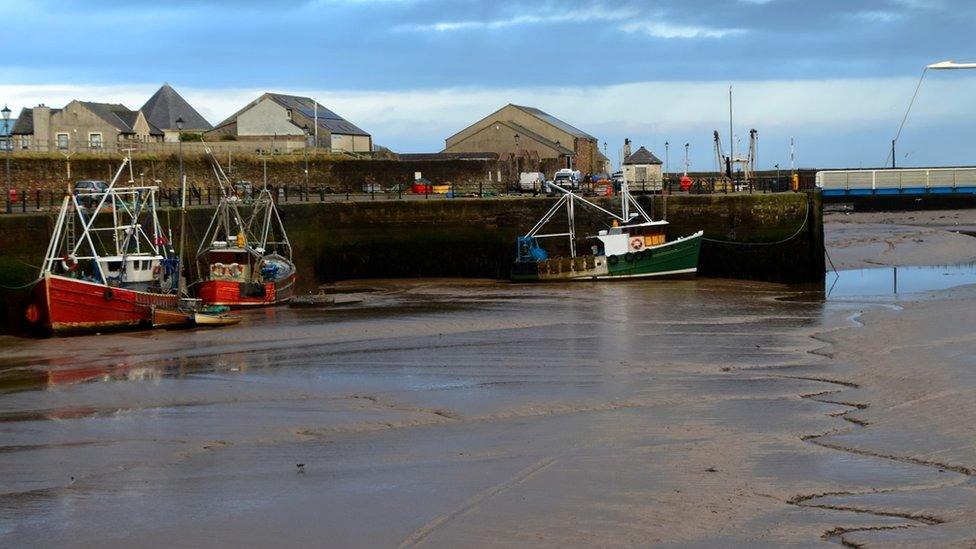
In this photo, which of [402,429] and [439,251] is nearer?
[402,429]

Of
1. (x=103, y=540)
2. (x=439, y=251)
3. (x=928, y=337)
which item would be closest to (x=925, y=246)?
(x=439, y=251)

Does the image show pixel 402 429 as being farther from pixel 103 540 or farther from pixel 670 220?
pixel 670 220

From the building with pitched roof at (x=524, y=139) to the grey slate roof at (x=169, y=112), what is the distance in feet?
51.8

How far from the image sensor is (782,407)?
15023 millimetres

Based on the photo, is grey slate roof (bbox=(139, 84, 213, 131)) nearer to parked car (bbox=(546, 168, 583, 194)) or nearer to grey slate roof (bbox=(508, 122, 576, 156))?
grey slate roof (bbox=(508, 122, 576, 156))

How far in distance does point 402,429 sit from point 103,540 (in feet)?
15.8

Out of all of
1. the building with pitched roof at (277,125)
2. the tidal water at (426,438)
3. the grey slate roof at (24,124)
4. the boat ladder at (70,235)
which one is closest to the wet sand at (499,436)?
the tidal water at (426,438)

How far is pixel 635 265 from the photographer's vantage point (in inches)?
1391

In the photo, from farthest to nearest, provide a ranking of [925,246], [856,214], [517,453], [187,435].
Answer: [856,214] < [925,246] < [187,435] < [517,453]

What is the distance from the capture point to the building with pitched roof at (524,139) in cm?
7094

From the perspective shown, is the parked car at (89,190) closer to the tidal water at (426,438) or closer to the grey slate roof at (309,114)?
the tidal water at (426,438)

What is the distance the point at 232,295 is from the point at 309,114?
3618 cm

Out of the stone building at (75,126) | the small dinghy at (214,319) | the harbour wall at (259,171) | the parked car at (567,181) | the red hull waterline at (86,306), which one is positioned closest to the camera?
the red hull waterline at (86,306)

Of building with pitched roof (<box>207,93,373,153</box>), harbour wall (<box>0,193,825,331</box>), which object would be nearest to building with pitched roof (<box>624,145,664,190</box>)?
building with pitched roof (<box>207,93,373,153</box>)
